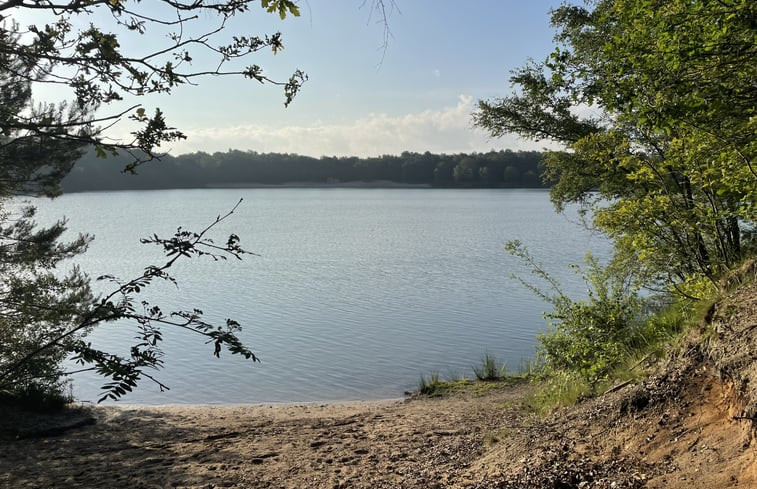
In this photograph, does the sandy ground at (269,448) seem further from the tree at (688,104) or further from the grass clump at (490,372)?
the tree at (688,104)

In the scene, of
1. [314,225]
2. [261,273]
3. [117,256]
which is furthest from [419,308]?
[314,225]

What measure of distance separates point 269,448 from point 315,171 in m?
141

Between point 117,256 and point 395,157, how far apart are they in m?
120

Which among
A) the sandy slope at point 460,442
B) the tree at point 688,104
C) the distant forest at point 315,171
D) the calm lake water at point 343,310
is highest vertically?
the distant forest at point 315,171

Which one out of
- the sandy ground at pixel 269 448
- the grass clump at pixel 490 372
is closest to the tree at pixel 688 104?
the sandy ground at pixel 269 448

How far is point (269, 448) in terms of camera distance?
7477 millimetres

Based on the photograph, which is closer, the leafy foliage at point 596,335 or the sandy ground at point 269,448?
the sandy ground at point 269,448

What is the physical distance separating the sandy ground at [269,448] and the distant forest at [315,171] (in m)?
97.7

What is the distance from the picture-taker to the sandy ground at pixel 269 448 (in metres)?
5.98

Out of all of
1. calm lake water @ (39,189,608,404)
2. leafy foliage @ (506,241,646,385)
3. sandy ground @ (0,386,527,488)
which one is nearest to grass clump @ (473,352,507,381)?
calm lake water @ (39,189,608,404)

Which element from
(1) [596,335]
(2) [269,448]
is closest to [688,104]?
(1) [596,335]

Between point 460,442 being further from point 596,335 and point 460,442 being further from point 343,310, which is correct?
point 343,310

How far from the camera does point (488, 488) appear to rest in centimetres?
453

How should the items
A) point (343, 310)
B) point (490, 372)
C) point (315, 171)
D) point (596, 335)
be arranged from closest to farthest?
1. point (596, 335)
2. point (490, 372)
3. point (343, 310)
4. point (315, 171)
